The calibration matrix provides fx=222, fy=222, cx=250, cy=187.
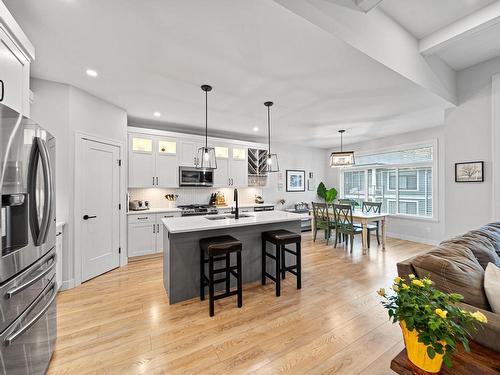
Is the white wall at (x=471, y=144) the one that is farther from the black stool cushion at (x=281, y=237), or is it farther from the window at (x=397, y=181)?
the black stool cushion at (x=281, y=237)

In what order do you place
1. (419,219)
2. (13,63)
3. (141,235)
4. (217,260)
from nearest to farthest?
(13,63) → (217,260) → (141,235) → (419,219)

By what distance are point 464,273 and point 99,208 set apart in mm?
4169

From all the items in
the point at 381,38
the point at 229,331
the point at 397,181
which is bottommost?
the point at 229,331

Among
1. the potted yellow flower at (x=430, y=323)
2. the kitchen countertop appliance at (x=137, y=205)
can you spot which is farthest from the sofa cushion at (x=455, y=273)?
the kitchen countertop appliance at (x=137, y=205)

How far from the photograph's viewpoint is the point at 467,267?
1380 mm

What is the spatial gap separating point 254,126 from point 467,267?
4371 mm

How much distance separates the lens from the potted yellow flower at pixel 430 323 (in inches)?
34.4

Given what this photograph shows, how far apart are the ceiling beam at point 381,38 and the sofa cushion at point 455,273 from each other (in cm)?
192

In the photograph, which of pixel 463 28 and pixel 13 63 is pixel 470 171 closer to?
pixel 463 28

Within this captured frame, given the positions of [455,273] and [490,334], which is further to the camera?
[455,273]

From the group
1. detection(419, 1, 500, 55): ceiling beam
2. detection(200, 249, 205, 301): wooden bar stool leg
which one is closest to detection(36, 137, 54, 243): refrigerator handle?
detection(200, 249, 205, 301): wooden bar stool leg

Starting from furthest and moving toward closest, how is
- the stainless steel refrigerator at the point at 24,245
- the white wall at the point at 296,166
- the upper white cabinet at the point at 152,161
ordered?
the white wall at the point at 296,166
the upper white cabinet at the point at 152,161
the stainless steel refrigerator at the point at 24,245

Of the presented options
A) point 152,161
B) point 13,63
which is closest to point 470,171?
point 13,63

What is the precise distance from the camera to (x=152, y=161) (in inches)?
181
